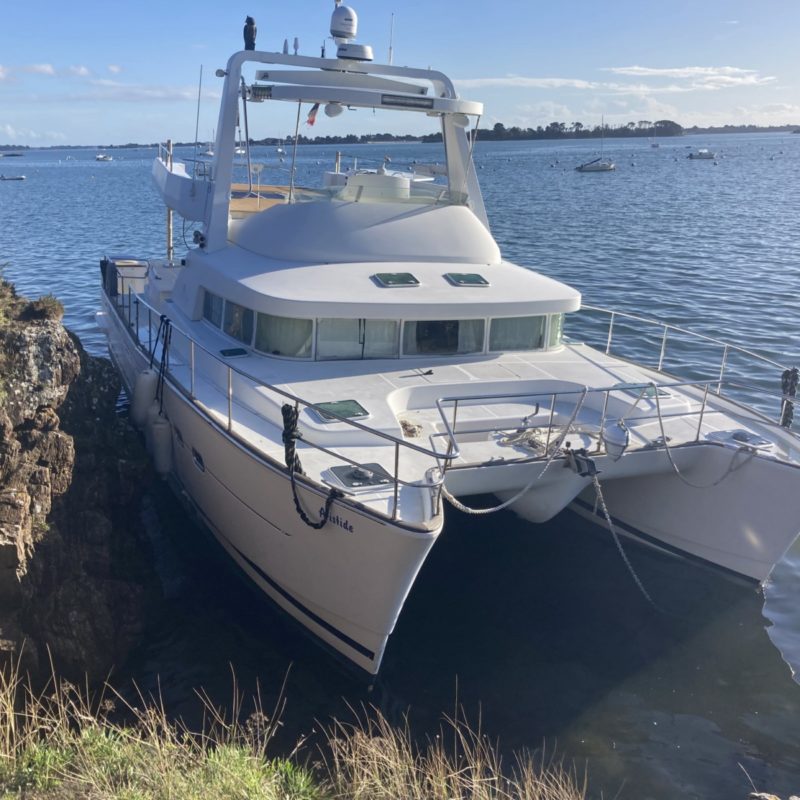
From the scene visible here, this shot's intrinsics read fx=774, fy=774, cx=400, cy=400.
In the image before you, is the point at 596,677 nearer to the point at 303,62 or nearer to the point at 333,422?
the point at 333,422

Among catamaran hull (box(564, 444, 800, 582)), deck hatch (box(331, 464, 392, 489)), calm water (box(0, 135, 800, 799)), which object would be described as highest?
deck hatch (box(331, 464, 392, 489))

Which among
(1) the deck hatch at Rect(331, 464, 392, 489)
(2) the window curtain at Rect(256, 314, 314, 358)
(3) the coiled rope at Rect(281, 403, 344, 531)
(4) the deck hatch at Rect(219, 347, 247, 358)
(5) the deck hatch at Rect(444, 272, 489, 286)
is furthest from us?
(5) the deck hatch at Rect(444, 272, 489, 286)

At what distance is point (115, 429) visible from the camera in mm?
10312

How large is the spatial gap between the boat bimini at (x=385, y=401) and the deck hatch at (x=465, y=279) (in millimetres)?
40

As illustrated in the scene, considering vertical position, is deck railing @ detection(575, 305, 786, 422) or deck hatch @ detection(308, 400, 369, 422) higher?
deck hatch @ detection(308, 400, 369, 422)

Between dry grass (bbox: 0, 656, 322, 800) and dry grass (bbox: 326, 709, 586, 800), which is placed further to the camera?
dry grass (bbox: 326, 709, 586, 800)

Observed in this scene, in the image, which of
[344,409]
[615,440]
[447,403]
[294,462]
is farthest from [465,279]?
[294,462]

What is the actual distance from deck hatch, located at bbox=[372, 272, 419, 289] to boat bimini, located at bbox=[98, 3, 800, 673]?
1.8 inches

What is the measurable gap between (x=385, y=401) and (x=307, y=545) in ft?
6.49

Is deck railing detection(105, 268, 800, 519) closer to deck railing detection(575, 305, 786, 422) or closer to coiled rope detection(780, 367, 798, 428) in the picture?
Answer: coiled rope detection(780, 367, 798, 428)

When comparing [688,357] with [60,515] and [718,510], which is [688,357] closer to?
[718,510]

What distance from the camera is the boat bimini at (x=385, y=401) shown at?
24.2ft

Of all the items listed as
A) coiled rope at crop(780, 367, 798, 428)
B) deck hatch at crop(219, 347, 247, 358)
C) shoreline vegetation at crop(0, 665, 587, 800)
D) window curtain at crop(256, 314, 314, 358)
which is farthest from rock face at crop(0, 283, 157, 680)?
coiled rope at crop(780, 367, 798, 428)

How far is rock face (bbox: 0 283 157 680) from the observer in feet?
24.3
